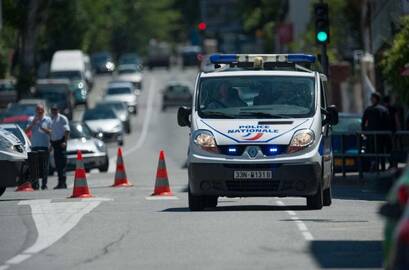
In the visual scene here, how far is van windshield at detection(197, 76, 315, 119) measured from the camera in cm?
2130

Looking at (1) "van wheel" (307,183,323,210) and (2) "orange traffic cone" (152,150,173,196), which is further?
(2) "orange traffic cone" (152,150,173,196)

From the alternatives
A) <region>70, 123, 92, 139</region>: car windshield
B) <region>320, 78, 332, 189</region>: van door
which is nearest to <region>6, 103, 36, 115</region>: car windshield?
<region>70, 123, 92, 139</region>: car windshield

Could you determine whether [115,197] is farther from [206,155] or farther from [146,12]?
[146,12]

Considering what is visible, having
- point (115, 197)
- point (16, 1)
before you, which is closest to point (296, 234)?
→ point (115, 197)

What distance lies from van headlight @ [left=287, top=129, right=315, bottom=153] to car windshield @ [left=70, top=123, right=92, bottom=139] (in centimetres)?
1720

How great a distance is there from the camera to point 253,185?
816 inches

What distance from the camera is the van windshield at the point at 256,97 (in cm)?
2130

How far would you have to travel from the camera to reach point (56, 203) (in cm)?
2355

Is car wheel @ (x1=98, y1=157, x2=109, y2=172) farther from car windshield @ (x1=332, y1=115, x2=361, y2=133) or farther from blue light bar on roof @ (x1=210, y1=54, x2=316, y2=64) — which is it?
blue light bar on roof @ (x1=210, y1=54, x2=316, y2=64)

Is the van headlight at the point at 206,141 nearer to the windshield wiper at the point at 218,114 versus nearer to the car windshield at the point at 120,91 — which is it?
the windshield wiper at the point at 218,114

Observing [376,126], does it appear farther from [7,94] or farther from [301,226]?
[7,94]

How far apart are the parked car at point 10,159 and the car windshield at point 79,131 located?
11.6 m

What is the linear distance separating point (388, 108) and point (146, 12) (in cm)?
11636

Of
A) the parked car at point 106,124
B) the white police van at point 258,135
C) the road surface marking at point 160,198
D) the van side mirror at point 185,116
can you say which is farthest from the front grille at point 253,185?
the parked car at point 106,124
